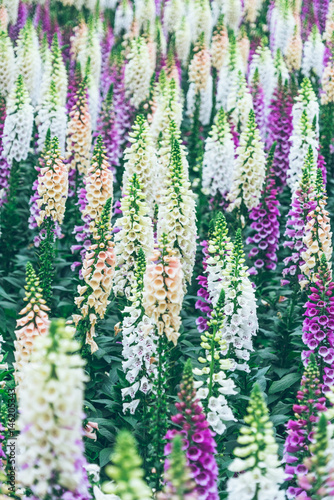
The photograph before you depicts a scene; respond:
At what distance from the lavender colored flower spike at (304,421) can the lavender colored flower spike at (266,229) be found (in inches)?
173

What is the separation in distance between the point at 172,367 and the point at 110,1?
737 inches

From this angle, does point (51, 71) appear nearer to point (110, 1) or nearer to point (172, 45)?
point (172, 45)

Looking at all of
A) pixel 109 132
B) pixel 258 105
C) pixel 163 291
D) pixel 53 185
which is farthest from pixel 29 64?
pixel 163 291

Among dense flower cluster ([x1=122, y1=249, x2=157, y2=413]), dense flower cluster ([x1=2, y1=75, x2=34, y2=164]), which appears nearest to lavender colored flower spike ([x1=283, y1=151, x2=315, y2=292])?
dense flower cluster ([x1=122, y1=249, x2=157, y2=413])

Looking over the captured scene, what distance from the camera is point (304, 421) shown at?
17.6 ft

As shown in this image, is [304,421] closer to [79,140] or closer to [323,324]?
[323,324]

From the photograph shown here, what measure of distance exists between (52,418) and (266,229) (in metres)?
6.26

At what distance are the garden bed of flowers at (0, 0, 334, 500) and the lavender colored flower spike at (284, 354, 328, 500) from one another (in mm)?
20

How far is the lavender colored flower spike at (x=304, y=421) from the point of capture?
5.30 m

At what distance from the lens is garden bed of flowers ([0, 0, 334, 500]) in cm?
448

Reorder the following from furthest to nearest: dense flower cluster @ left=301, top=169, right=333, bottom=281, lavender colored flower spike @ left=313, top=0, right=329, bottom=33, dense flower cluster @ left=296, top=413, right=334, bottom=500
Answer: lavender colored flower spike @ left=313, top=0, right=329, bottom=33, dense flower cluster @ left=301, top=169, right=333, bottom=281, dense flower cluster @ left=296, top=413, right=334, bottom=500

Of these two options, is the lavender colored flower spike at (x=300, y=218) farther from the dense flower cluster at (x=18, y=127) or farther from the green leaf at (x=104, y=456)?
the dense flower cluster at (x=18, y=127)

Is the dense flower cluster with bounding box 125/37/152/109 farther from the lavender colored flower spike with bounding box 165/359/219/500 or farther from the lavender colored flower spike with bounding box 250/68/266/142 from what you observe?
the lavender colored flower spike with bounding box 165/359/219/500

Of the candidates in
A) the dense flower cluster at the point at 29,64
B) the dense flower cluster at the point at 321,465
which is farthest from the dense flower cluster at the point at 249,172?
the dense flower cluster at the point at 29,64
